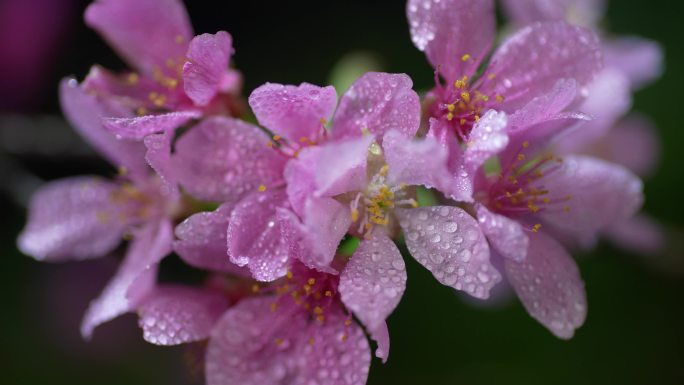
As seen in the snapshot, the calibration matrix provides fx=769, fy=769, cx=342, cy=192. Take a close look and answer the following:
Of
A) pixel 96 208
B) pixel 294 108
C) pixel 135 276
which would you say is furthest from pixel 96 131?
pixel 294 108

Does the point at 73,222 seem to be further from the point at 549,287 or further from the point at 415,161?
the point at 549,287

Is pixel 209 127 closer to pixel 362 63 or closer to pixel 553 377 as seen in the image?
pixel 362 63

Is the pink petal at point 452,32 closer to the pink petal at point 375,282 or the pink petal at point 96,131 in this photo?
the pink petal at point 375,282

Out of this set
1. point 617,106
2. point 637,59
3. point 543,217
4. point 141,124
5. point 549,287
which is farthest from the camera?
Result: point 637,59

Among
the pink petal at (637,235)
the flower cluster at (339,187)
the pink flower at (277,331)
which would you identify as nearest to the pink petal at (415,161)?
the flower cluster at (339,187)

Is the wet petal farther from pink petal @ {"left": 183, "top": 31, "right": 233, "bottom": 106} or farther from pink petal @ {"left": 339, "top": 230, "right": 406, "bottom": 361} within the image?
pink petal @ {"left": 183, "top": 31, "right": 233, "bottom": 106}

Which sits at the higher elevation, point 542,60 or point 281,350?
point 542,60

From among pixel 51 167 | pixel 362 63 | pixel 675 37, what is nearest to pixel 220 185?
pixel 362 63
